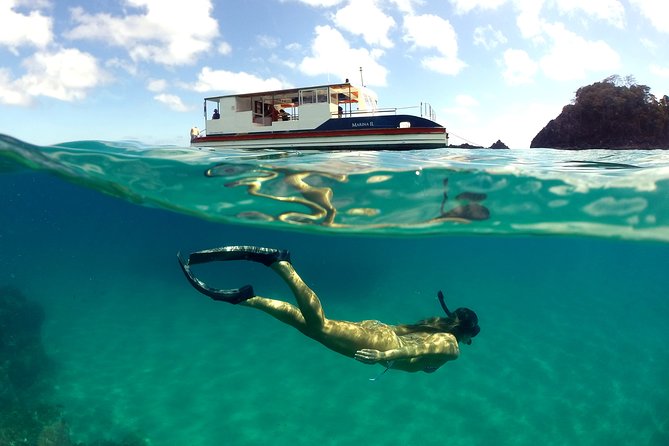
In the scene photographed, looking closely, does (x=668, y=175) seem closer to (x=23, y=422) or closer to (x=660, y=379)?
(x=660, y=379)

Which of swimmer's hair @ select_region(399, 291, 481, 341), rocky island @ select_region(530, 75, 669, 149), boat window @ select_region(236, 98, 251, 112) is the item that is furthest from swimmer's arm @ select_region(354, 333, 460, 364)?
rocky island @ select_region(530, 75, 669, 149)

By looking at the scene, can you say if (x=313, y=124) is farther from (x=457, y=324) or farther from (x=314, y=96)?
(x=457, y=324)

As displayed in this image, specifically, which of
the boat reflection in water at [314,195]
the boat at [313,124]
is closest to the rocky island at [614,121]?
the boat at [313,124]

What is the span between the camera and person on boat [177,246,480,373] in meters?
6.00

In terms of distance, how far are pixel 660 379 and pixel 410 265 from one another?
673 inches

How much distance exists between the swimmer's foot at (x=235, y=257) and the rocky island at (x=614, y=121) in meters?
68.2

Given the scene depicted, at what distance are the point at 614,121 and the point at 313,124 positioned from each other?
184 ft

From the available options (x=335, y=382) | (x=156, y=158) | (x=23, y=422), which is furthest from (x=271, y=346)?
(x=156, y=158)

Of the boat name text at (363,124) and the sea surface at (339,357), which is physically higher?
the boat name text at (363,124)

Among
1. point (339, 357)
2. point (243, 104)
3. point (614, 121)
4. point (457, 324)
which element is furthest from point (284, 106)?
point (614, 121)

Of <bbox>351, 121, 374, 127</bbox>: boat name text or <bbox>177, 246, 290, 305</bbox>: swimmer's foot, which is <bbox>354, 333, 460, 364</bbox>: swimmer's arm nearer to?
<bbox>177, 246, 290, 305</bbox>: swimmer's foot

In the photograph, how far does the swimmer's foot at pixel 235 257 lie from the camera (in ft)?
19.3

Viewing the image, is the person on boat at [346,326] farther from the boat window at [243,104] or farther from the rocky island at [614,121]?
the rocky island at [614,121]

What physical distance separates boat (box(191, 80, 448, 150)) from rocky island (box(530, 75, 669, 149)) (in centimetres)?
4587
